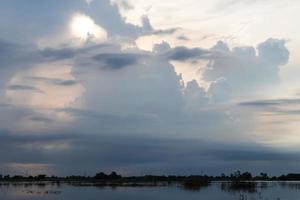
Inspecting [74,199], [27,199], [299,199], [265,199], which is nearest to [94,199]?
[74,199]

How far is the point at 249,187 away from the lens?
118438mm

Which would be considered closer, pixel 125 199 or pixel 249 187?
pixel 125 199

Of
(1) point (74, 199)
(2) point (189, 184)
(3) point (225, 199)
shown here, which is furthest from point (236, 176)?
(1) point (74, 199)

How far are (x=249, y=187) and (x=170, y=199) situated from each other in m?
49.3

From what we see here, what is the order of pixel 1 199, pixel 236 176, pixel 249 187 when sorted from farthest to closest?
pixel 236 176
pixel 249 187
pixel 1 199

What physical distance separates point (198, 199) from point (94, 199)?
45.4ft

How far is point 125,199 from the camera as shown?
236 feet

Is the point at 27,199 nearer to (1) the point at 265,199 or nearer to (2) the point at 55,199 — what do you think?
(2) the point at 55,199

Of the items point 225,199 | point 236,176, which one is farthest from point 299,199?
point 236,176

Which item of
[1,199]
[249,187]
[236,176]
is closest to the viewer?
[1,199]

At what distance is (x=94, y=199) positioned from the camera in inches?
2837

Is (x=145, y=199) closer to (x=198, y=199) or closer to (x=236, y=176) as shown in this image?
(x=198, y=199)

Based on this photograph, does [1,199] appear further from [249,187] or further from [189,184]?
[189,184]

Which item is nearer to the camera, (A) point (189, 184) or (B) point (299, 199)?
(B) point (299, 199)
